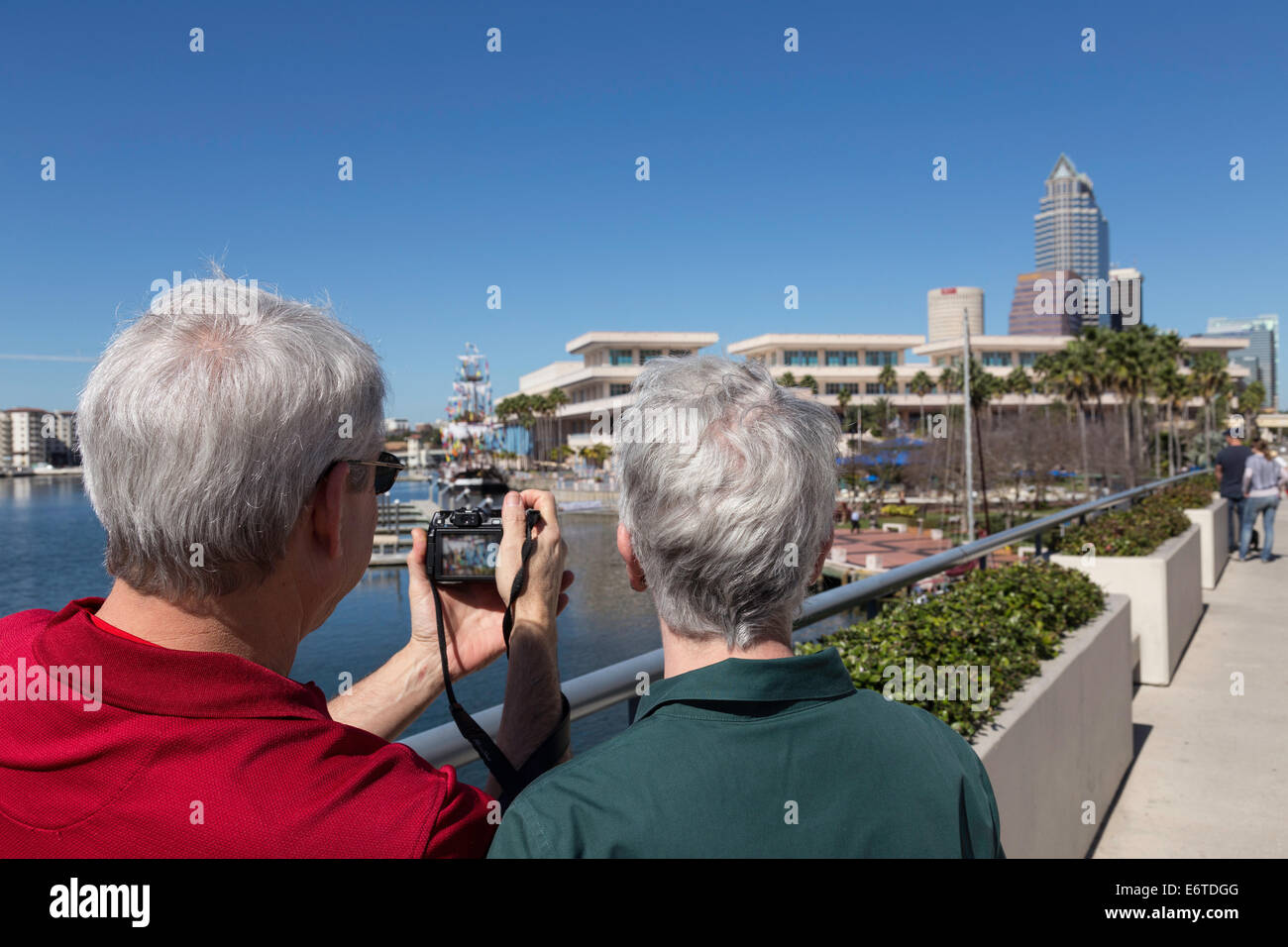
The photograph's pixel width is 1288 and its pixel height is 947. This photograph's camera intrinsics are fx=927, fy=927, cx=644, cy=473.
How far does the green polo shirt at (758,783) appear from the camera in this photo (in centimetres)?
108

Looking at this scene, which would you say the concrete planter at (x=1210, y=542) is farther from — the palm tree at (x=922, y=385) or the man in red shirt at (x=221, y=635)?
the palm tree at (x=922, y=385)

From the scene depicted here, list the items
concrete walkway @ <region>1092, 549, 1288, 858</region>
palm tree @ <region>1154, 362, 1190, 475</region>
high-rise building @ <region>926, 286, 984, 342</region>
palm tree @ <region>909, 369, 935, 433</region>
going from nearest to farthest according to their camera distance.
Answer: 1. concrete walkway @ <region>1092, 549, 1288, 858</region>
2. palm tree @ <region>1154, 362, 1190, 475</region>
3. palm tree @ <region>909, 369, 935, 433</region>
4. high-rise building @ <region>926, 286, 984, 342</region>

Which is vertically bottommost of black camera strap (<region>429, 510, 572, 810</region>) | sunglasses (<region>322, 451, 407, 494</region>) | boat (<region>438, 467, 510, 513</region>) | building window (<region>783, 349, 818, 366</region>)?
black camera strap (<region>429, 510, 572, 810</region>)

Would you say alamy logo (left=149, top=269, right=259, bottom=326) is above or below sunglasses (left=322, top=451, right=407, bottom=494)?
above

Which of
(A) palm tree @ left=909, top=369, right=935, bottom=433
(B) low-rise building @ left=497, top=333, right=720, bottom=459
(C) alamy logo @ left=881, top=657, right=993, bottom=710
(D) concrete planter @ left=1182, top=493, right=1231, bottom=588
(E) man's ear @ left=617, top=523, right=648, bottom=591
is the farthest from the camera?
(B) low-rise building @ left=497, top=333, right=720, bottom=459

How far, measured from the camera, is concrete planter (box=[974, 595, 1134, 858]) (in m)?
3.06

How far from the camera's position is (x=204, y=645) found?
1096 millimetres

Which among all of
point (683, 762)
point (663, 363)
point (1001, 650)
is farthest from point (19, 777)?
point (1001, 650)

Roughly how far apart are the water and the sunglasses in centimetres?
35

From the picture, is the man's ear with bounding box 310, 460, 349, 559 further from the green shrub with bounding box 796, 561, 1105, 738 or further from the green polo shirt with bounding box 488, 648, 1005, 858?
the green shrub with bounding box 796, 561, 1105, 738

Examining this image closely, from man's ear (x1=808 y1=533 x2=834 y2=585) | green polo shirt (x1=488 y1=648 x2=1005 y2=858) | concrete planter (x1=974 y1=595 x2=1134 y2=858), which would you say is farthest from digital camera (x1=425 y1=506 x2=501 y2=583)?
concrete planter (x1=974 y1=595 x2=1134 y2=858)

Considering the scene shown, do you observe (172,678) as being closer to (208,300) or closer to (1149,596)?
(208,300)
